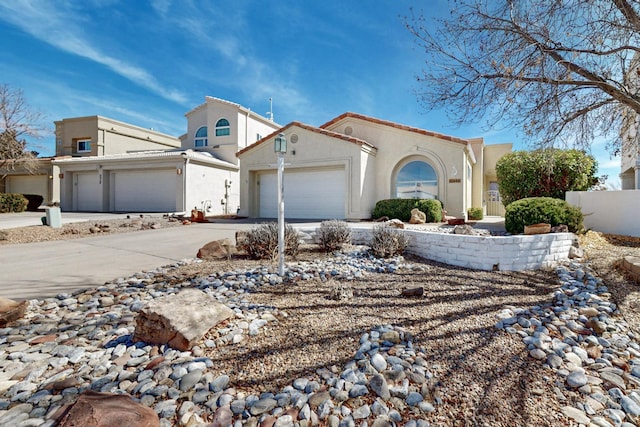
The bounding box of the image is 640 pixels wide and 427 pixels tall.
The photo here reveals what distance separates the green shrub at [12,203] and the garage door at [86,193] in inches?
94.9

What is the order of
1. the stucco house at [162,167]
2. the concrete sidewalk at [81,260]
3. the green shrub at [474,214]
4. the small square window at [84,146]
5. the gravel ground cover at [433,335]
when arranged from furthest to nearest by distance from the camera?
1. the small square window at [84,146]
2. the stucco house at [162,167]
3. the green shrub at [474,214]
4. the concrete sidewalk at [81,260]
5. the gravel ground cover at [433,335]

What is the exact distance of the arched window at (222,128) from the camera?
1952 centimetres

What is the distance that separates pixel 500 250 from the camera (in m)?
4.82

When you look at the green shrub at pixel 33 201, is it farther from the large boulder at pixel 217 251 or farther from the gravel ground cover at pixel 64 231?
the large boulder at pixel 217 251

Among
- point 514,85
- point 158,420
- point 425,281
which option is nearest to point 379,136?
point 514,85

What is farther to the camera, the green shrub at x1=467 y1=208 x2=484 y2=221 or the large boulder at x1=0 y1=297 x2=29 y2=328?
the green shrub at x1=467 y1=208 x2=484 y2=221

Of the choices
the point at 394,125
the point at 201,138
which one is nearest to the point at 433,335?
the point at 394,125

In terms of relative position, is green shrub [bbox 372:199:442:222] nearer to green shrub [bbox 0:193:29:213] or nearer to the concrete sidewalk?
the concrete sidewalk

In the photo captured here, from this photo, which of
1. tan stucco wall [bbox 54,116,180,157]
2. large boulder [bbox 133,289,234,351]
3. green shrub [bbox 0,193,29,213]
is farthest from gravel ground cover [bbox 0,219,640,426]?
tan stucco wall [bbox 54,116,180,157]

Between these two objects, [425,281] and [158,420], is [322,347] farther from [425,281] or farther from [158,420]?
[425,281]

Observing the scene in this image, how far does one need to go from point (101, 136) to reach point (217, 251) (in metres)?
23.0

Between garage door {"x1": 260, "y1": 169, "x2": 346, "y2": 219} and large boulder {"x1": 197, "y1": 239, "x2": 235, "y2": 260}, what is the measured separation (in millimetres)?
7940

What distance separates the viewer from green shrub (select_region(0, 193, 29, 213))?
16.2 meters

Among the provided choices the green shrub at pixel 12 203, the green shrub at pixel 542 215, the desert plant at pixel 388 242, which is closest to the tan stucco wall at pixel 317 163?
the green shrub at pixel 542 215
